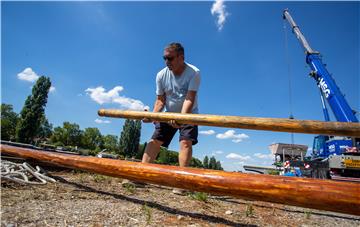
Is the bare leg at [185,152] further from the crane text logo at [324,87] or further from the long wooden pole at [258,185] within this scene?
the crane text logo at [324,87]

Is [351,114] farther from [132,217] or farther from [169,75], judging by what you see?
[132,217]

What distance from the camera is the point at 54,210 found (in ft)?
6.32

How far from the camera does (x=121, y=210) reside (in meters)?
2.05

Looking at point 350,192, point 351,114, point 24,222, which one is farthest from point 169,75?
point 351,114

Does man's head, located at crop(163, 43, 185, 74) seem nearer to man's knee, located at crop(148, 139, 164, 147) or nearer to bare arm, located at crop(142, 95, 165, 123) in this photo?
bare arm, located at crop(142, 95, 165, 123)

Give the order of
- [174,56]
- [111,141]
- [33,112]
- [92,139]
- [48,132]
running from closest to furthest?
[174,56]
[33,112]
[48,132]
[92,139]
[111,141]

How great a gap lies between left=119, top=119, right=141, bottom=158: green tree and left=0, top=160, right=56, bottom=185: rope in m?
Answer: 70.9

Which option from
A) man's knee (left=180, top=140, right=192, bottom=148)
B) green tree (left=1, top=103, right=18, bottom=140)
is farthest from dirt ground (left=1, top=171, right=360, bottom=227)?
green tree (left=1, top=103, right=18, bottom=140)

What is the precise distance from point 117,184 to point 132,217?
4.47ft

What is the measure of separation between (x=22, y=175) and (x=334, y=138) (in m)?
10.6

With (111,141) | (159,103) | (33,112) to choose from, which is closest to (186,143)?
(159,103)

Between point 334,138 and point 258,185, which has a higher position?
point 334,138

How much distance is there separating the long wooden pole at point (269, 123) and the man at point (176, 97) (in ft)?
2.06

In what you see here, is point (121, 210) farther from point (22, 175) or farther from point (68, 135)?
point (68, 135)
